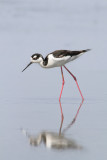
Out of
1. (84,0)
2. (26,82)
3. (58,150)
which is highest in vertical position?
(84,0)

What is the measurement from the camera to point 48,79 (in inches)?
379

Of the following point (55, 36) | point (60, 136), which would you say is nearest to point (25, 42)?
point (55, 36)

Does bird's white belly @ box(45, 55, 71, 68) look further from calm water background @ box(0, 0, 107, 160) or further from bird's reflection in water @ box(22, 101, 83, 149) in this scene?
bird's reflection in water @ box(22, 101, 83, 149)

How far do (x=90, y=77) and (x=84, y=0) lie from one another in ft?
18.7

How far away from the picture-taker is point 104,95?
7.95 meters

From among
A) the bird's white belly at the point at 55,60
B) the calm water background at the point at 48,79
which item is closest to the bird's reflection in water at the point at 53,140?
the calm water background at the point at 48,79

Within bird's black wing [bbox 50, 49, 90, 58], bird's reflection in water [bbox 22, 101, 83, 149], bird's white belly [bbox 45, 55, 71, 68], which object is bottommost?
bird's reflection in water [bbox 22, 101, 83, 149]

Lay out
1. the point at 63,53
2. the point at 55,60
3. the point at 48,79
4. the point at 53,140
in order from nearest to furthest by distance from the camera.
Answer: the point at 53,140, the point at 55,60, the point at 63,53, the point at 48,79

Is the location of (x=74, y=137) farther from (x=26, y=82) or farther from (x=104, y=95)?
(x=26, y=82)

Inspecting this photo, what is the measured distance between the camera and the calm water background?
16.4ft

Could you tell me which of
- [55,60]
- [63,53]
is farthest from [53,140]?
[63,53]

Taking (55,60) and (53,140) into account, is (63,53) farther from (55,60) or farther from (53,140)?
(53,140)

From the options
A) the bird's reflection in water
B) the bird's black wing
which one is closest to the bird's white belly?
the bird's black wing

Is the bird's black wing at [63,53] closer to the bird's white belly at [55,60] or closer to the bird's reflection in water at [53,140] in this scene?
the bird's white belly at [55,60]
